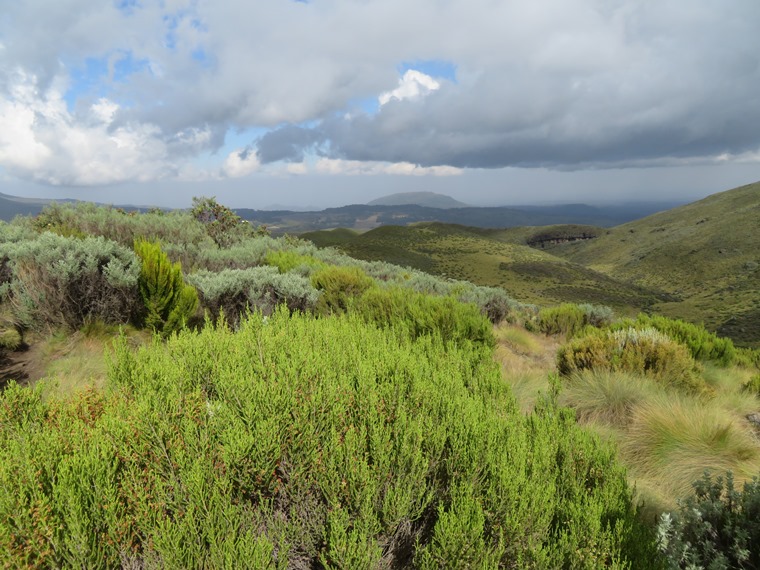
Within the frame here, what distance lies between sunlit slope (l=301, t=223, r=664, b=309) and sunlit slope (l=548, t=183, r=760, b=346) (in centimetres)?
911

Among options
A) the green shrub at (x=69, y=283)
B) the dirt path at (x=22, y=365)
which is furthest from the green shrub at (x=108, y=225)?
the dirt path at (x=22, y=365)

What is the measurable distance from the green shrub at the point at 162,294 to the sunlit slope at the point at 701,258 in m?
51.0

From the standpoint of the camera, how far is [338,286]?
900cm

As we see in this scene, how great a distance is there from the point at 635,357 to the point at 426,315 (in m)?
4.10

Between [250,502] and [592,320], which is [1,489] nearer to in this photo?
[250,502]

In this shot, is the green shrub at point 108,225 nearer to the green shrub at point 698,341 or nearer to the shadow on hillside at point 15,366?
the shadow on hillside at point 15,366

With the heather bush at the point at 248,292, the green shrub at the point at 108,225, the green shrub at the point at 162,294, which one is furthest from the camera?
the green shrub at the point at 108,225

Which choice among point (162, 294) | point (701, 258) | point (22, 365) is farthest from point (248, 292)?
point (701, 258)

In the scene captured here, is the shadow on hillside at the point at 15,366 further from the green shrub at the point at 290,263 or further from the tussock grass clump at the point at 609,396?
the tussock grass clump at the point at 609,396

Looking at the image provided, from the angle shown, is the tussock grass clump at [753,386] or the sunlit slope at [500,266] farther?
Answer: the sunlit slope at [500,266]

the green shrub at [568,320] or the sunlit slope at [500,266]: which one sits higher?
the green shrub at [568,320]

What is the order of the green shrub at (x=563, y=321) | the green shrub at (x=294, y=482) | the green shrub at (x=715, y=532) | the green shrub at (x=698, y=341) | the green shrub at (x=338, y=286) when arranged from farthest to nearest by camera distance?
the green shrub at (x=563, y=321)
the green shrub at (x=698, y=341)
the green shrub at (x=338, y=286)
the green shrub at (x=715, y=532)
the green shrub at (x=294, y=482)

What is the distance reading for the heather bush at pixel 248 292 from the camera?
786 centimetres

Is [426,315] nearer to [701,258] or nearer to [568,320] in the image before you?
[568,320]
